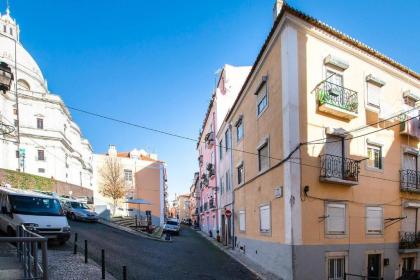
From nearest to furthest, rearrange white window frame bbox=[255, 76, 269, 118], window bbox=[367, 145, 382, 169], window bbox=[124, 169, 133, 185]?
window bbox=[367, 145, 382, 169], white window frame bbox=[255, 76, 269, 118], window bbox=[124, 169, 133, 185]

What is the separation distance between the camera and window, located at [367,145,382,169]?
1412 cm

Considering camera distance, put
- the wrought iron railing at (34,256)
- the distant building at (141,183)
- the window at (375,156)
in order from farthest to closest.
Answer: the distant building at (141,183), the window at (375,156), the wrought iron railing at (34,256)

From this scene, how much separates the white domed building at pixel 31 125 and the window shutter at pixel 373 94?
43.1 metres

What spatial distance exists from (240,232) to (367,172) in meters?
9.48

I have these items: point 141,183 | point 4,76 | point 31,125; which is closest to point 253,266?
point 4,76

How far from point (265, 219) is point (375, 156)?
236 inches

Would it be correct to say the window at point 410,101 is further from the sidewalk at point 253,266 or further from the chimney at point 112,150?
the chimney at point 112,150

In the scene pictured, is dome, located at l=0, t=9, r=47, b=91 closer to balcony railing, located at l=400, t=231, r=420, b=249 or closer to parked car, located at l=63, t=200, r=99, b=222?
parked car, located at l=63, t=200, r=99, b=222

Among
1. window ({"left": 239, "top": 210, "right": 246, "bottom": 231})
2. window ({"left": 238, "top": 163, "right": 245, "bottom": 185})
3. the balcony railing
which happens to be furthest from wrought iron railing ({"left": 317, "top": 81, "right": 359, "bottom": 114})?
window ({"left": 239, "top": 210, "right": 246, "bottom": 231})

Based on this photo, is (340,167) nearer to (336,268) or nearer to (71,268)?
(336,268)

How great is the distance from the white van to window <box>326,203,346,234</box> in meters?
11.1

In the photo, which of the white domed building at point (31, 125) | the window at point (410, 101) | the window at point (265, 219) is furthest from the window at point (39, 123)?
the window at point (410, 101)

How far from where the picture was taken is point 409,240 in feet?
47.7

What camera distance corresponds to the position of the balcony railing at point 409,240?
14211 mm
